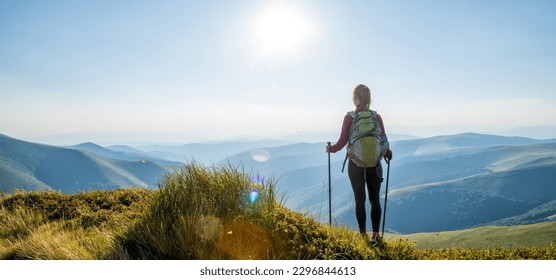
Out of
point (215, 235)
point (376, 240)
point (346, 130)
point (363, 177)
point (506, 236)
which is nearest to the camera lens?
point (215, 235)

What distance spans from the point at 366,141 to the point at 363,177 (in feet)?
2.24

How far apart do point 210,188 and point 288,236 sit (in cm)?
155

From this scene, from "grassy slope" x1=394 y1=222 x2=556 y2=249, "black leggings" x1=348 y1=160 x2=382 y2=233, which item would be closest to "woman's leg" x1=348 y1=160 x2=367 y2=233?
"black leggings" x1=348 y1=160 x2=382 y2=233

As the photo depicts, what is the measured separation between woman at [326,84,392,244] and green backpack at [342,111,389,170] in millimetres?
131

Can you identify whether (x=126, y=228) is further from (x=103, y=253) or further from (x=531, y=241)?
(x=531, y=241)

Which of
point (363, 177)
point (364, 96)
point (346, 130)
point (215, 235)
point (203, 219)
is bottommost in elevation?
point (215, 235)

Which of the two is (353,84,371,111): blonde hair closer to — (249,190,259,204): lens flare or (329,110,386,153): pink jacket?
(329,110,386,153): pink jacket

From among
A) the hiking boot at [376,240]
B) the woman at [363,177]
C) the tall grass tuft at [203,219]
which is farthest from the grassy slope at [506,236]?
the tall grass tuft at [203,219]

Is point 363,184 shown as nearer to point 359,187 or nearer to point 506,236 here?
point 359,187

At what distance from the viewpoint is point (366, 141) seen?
641 cm

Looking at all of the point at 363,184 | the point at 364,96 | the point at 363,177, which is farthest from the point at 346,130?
the point at 363,184

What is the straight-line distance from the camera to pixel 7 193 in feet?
36.6

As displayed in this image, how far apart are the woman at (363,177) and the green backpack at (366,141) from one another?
0.13 metres

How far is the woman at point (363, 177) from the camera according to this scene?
6.50 m
